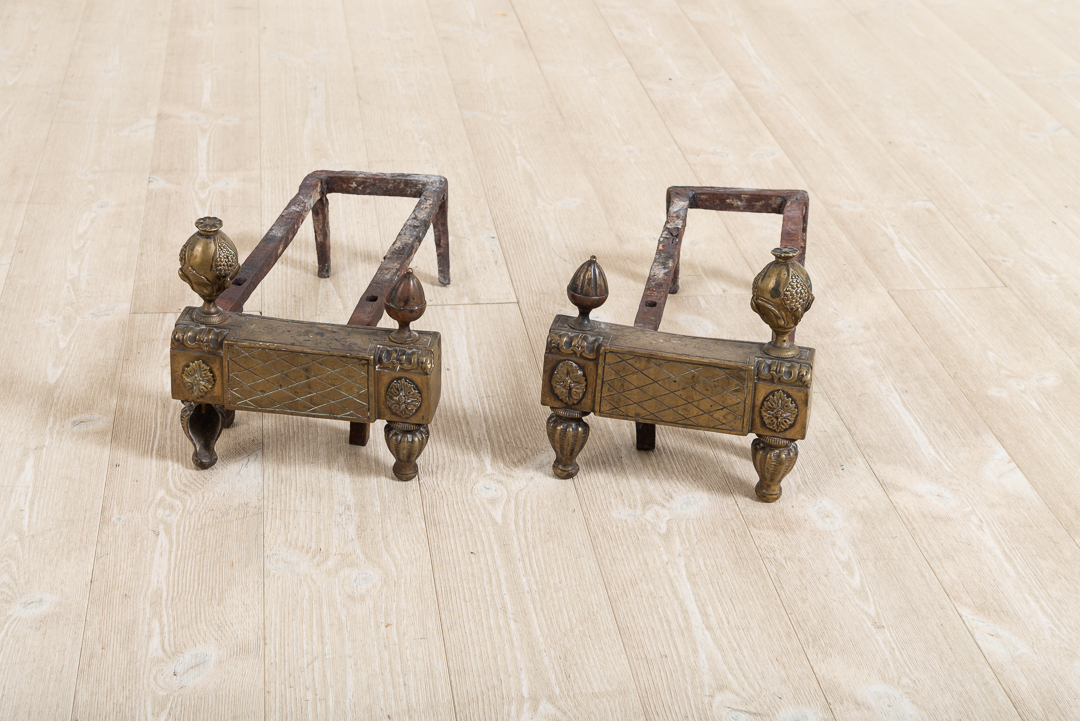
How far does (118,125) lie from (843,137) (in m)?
1.62

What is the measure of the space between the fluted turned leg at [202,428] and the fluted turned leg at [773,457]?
2.34 ft

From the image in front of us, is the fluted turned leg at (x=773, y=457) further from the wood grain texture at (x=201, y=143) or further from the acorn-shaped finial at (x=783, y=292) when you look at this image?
the wood grain texture at (x=201, y=143)

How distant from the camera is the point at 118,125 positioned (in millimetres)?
2506

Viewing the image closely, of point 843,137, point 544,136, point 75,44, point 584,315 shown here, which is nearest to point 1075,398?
point 584,315

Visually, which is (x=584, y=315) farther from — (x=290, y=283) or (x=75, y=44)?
(x=75, y=44)

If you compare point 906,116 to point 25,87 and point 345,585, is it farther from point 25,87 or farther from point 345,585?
point 25,87

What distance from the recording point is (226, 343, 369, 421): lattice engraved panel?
4.64 feet

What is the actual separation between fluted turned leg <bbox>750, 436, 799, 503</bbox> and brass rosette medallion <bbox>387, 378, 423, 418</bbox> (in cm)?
44

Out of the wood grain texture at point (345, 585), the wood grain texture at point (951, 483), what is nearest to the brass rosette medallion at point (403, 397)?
the wood grain texture at point (345, 585)

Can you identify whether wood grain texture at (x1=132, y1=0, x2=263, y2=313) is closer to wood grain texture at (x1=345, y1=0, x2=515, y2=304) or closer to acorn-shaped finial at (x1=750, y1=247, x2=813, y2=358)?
wood grain texture at (x1=345, y1=0, x2=515, y2=304)

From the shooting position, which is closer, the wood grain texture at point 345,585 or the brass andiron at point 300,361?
the wood grain texture at point 345,585

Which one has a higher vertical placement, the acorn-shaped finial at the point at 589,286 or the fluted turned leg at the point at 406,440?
the acorn-shaped finial at the point at 589,286

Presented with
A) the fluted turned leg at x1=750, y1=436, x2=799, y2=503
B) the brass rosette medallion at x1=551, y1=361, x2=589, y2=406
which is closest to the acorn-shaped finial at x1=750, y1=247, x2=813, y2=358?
the fluted turned leg at x1=750, y1=436, x2=799, y2=503

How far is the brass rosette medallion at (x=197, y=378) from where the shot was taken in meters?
1.43
